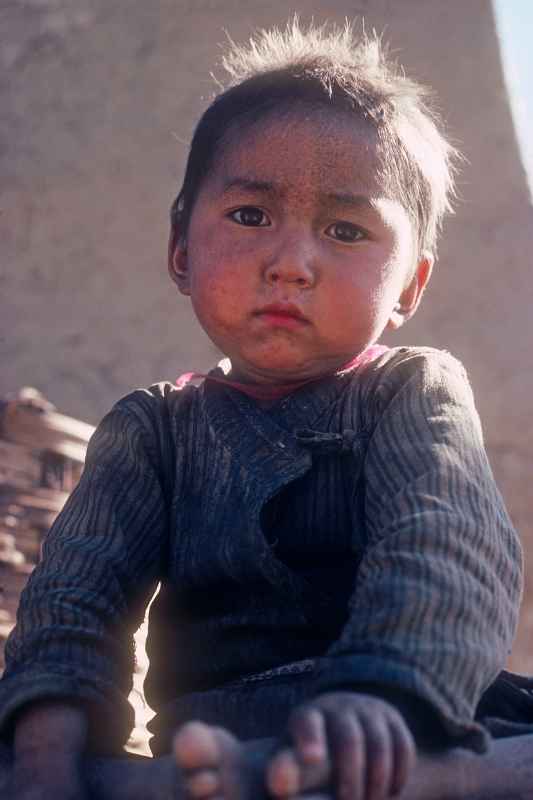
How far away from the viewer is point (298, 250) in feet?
5.40

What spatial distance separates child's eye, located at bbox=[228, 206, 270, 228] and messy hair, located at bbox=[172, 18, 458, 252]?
138 mm

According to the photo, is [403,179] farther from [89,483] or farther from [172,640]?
[172,640]

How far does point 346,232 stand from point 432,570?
2.19 feet

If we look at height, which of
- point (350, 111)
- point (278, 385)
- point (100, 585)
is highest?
point (350, 111)

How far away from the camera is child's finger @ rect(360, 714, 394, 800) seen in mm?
987

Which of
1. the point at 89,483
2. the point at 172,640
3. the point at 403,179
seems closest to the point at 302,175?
the point at 403,179

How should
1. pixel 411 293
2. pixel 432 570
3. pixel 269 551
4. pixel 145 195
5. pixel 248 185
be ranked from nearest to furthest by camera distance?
pixel 432 570 < pixel 269 551 < pixel 248 185 < pixel 411 293 < pixel 145 195

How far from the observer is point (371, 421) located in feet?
5.25

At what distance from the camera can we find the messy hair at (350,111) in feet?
5.89

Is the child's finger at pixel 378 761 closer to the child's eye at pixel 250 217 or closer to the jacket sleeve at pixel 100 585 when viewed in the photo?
the jacket sleeve at pixel 100 585

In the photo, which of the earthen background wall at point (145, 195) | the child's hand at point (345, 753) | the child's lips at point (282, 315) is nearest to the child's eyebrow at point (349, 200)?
the child's lips at point (282, 315)

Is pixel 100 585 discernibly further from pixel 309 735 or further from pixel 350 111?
pixel 350 111

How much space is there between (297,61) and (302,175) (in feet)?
1.09

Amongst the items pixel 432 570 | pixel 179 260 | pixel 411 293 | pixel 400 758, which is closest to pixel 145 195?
pixel 179 260
